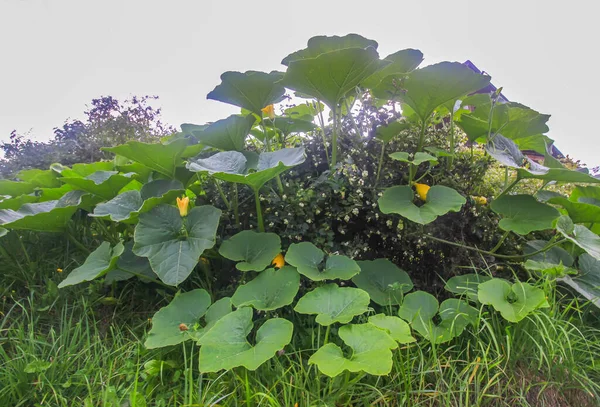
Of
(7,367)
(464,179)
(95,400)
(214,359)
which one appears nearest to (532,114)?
(464,179)

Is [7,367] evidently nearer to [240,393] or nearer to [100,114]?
[240,393]

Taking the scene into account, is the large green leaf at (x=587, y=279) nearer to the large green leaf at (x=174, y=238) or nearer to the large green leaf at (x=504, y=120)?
the large green leaf at (x=504, y=120)

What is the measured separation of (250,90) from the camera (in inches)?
66.3

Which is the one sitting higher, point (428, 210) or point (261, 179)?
point (261, 179)

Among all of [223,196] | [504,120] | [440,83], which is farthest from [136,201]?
[504,120]

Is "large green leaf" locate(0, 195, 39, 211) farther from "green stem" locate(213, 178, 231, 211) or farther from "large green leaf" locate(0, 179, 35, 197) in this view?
"green stem" locate(213, 178, 231, 211)

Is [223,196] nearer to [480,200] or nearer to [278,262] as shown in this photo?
[278,262]

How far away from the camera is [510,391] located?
1144mm

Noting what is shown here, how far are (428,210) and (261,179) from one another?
69cm

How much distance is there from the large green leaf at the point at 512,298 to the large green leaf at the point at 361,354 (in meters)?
0.41

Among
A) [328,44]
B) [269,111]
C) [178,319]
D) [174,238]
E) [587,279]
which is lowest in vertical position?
[587,279]

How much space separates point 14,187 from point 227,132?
53.7 inches

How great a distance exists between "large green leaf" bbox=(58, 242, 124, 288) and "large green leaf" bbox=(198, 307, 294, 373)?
53 cm

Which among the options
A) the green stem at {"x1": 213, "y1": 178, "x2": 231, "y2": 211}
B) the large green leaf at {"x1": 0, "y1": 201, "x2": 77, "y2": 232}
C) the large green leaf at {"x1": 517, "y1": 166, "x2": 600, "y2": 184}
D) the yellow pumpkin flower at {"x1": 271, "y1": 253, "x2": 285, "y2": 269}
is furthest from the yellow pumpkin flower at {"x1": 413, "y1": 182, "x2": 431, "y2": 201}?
the large green leaf at {"x1": 0, "y1": 201, "x2": 77, "y2": 232}
